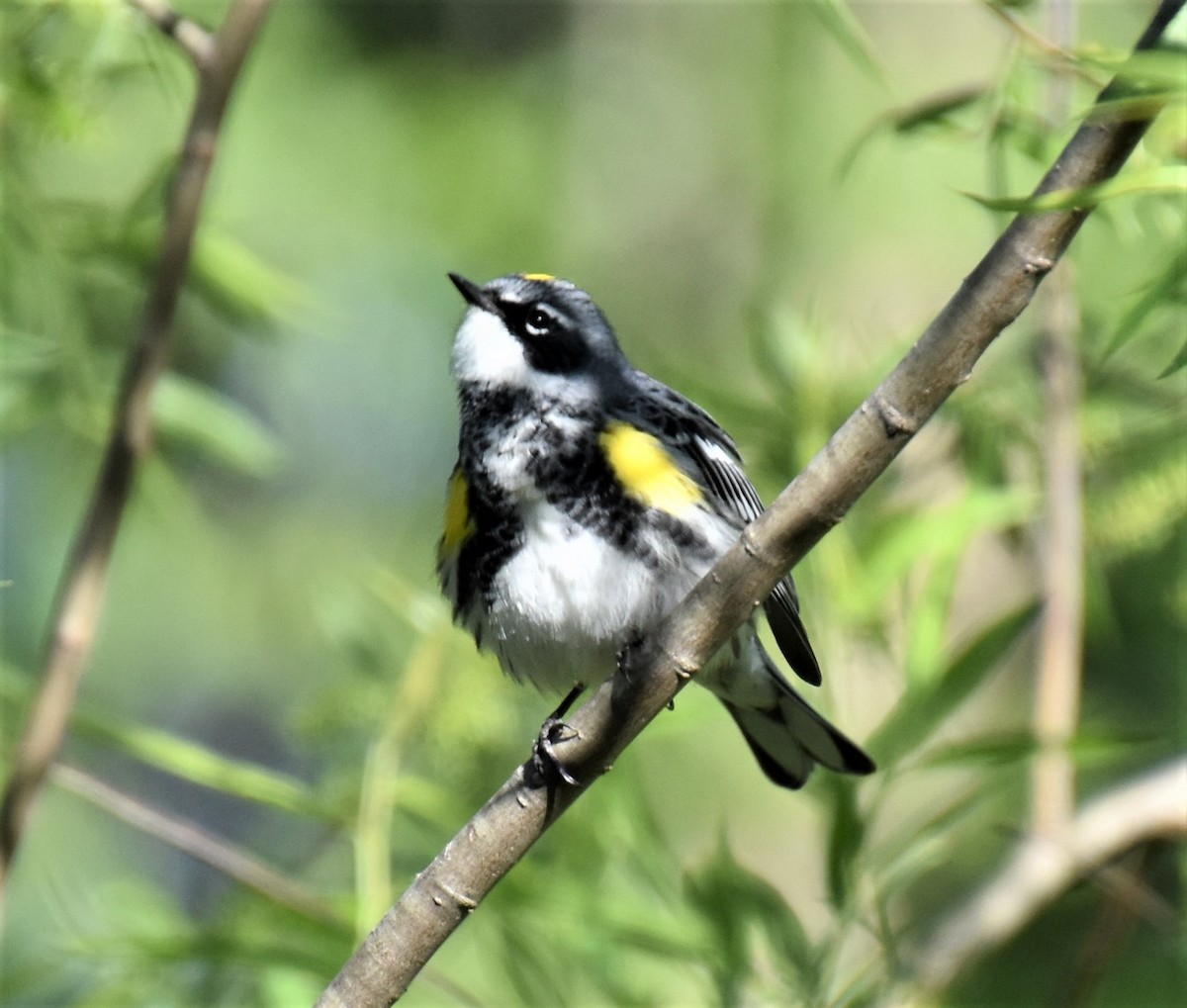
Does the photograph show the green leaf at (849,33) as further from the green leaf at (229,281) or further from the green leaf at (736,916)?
the green leaf at (229,281)

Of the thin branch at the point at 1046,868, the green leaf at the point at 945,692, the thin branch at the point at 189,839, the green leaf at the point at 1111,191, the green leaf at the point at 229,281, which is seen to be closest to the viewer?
the green leaf at the point at 1111,191

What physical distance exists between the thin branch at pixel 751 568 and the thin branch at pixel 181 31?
1.22 meters

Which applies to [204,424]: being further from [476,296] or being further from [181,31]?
[181,31]

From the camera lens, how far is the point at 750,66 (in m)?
7.32

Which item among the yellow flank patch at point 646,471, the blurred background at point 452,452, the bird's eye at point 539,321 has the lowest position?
the blurred background at point 452,452

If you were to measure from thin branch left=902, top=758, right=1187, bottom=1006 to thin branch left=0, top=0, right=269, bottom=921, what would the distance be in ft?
4.50

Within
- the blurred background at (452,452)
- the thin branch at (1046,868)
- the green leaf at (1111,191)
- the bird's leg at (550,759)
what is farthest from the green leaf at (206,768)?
the green leaf at (1111,191)

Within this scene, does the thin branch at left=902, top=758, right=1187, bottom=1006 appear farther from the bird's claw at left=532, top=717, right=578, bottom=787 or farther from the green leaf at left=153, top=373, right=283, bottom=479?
the green leaf at left=153, top=373, right=283, bottom=479

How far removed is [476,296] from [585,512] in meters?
0.60

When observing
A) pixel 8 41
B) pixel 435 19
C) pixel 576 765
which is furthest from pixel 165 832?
pixel 435 19

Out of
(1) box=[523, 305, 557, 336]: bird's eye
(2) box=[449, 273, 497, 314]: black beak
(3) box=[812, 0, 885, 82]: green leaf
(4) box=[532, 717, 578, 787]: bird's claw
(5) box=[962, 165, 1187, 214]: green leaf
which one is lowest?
(2) box=[449, 273, 497, 314]: black beak

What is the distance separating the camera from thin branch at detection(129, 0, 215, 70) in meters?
2.21

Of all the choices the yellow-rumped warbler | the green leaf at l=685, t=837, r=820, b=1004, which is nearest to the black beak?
the yellow-rumped warbler

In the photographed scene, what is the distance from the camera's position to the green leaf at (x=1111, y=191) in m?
1.14
